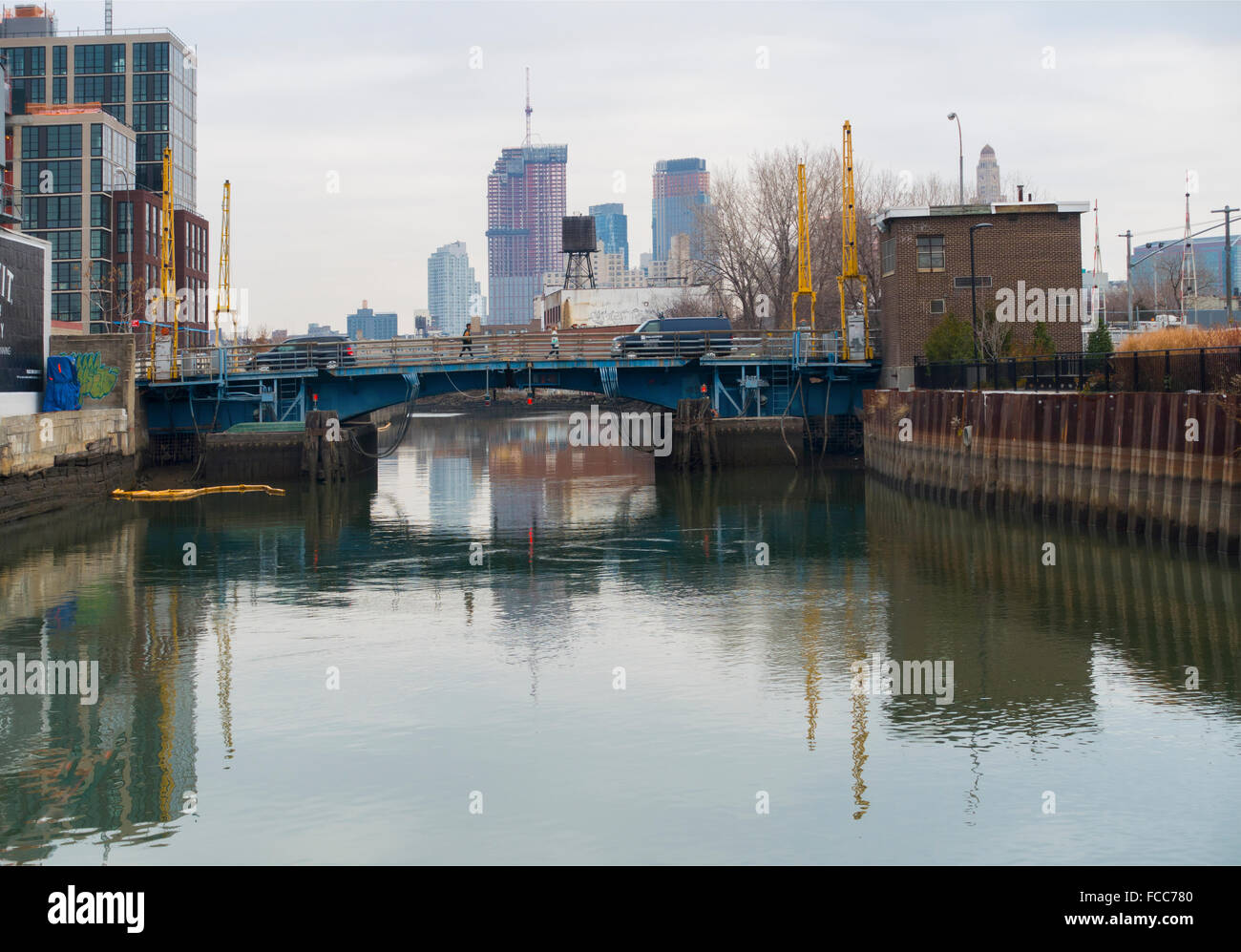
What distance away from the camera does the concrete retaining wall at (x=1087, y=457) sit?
3547cm

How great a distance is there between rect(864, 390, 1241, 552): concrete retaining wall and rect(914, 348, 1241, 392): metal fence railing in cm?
151

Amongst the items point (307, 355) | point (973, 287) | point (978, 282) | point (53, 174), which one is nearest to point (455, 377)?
point (307, 355)

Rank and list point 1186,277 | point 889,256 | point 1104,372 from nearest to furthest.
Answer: point 1104,372, point 889,256, point 1186,277

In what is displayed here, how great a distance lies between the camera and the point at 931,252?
227ft

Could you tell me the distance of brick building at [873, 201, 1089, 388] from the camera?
226 ft

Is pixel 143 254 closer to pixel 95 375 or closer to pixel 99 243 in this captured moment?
pixel 99 243

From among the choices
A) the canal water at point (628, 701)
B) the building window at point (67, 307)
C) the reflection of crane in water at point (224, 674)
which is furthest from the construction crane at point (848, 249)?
the building window at point (67, 307)

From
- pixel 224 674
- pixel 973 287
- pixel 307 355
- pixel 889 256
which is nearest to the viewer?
pixel 224 674

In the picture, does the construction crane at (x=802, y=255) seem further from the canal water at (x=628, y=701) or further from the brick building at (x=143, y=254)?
the brick building at (x=143, y=254)

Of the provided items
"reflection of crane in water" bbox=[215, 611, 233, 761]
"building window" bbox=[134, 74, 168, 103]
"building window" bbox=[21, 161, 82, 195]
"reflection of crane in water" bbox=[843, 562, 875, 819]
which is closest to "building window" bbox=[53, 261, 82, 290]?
"building window" bbox=[21, 161, 82, 195]

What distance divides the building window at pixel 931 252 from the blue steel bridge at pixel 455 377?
5.67m

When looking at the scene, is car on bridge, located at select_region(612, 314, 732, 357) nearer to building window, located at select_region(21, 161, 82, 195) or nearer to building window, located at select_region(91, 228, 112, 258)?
building window, located at select_region(91, 228, 112, 258)

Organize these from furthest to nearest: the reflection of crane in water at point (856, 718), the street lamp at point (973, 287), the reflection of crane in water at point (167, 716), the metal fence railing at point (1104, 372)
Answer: the street lamp at point (973, 287) → the metal fence railing at point (1104, 372) → the reflection of crane in water at point (167, 716) → the reflection of crane in water at point (856, 718)

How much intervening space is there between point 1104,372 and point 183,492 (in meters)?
37.7
